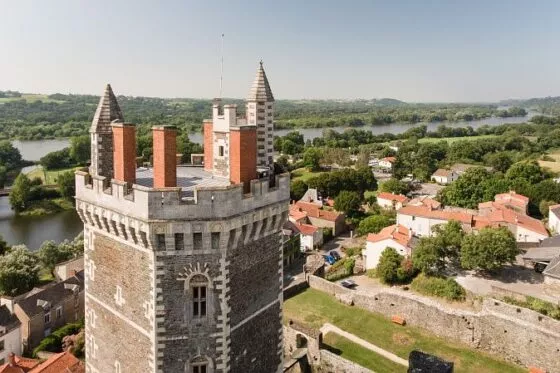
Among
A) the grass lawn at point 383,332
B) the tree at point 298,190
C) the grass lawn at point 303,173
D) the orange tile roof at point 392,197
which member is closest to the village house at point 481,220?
the orange tile roof at point 392,197

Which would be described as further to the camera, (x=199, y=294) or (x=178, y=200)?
(x=199, y=294)

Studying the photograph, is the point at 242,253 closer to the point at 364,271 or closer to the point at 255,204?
the point at 255,204

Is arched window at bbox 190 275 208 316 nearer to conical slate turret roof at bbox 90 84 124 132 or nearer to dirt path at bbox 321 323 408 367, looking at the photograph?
conical slate turret roof at bbox 90 84 124 132

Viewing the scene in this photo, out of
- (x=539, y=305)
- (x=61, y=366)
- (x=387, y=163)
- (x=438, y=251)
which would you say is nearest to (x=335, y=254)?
(x=438, y=251)

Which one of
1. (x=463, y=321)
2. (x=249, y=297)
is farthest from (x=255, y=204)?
(x=463, y=321)

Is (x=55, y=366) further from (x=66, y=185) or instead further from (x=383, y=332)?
(x=66, y=185)

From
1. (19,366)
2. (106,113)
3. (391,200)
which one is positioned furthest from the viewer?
(391,200)

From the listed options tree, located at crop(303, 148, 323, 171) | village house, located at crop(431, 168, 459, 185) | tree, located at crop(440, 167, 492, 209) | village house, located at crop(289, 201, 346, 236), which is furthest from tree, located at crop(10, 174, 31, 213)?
village house, located at crop(431, 168, 459, 185)
